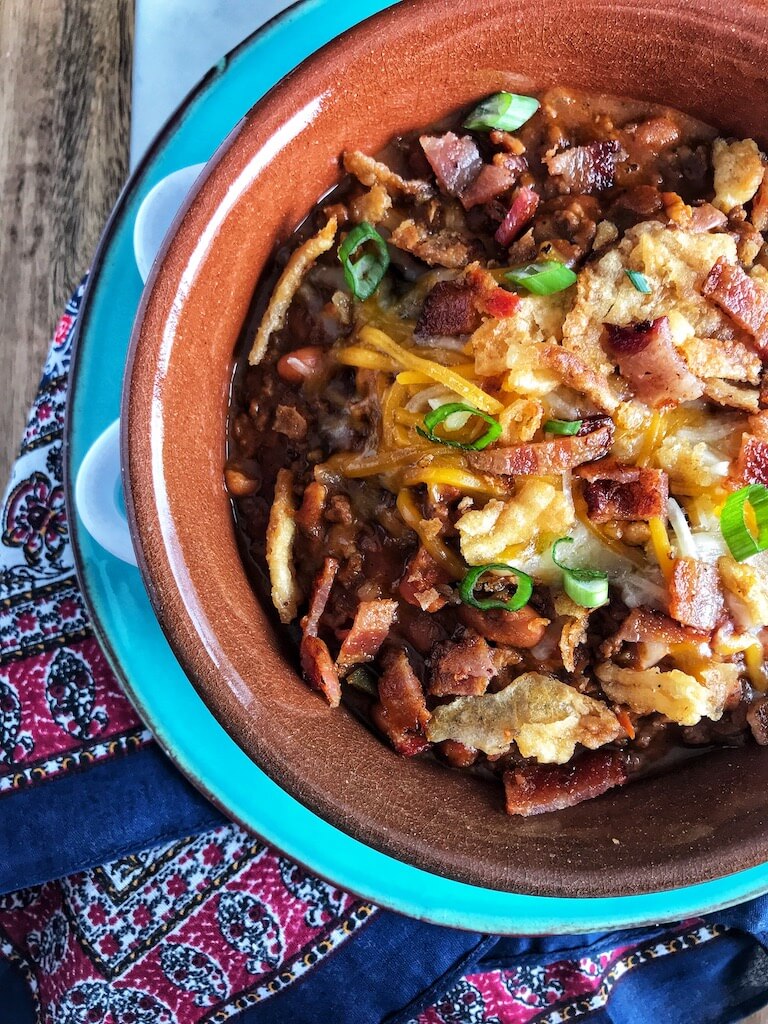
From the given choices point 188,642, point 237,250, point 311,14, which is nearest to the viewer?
point 188,642

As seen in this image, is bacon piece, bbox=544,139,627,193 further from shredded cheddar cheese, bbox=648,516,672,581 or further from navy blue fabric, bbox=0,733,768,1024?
navy blue fabric, bbox=0,733,768,1024

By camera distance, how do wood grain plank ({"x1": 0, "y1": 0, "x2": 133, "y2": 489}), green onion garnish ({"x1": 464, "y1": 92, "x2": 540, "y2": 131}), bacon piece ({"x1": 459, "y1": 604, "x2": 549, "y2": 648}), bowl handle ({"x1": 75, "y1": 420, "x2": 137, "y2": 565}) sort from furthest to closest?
wood grain plank ({"x1": 0, "y1": 0, "x2": 133, "y2": 489}), bowl handle ({"x1": 75, "y1": 420, "x2": 137, "y2": 565}), green onion garnish ({"x1": 464, "y1": 92, "x2": 540, "y2": 131}), bacon piece ({"x1": 459, "y1": 604, "x2": 549, "y2": 648})

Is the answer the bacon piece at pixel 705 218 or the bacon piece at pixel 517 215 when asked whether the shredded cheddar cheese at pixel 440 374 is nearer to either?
the bacon piece at pixel 517 215

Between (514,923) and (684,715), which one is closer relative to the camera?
(684,715)

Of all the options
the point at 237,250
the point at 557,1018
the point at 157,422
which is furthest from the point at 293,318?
the point at 557,1018

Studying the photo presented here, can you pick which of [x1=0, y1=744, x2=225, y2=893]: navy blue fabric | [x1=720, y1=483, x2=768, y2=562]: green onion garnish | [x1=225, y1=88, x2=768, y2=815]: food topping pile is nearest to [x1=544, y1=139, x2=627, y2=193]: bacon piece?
[x1=225, y1=88, x2=768, y2=815]: food topping pile

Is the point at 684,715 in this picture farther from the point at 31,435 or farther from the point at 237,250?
the point at 31,435

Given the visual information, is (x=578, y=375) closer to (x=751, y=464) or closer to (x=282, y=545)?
(x=751, y=464)
